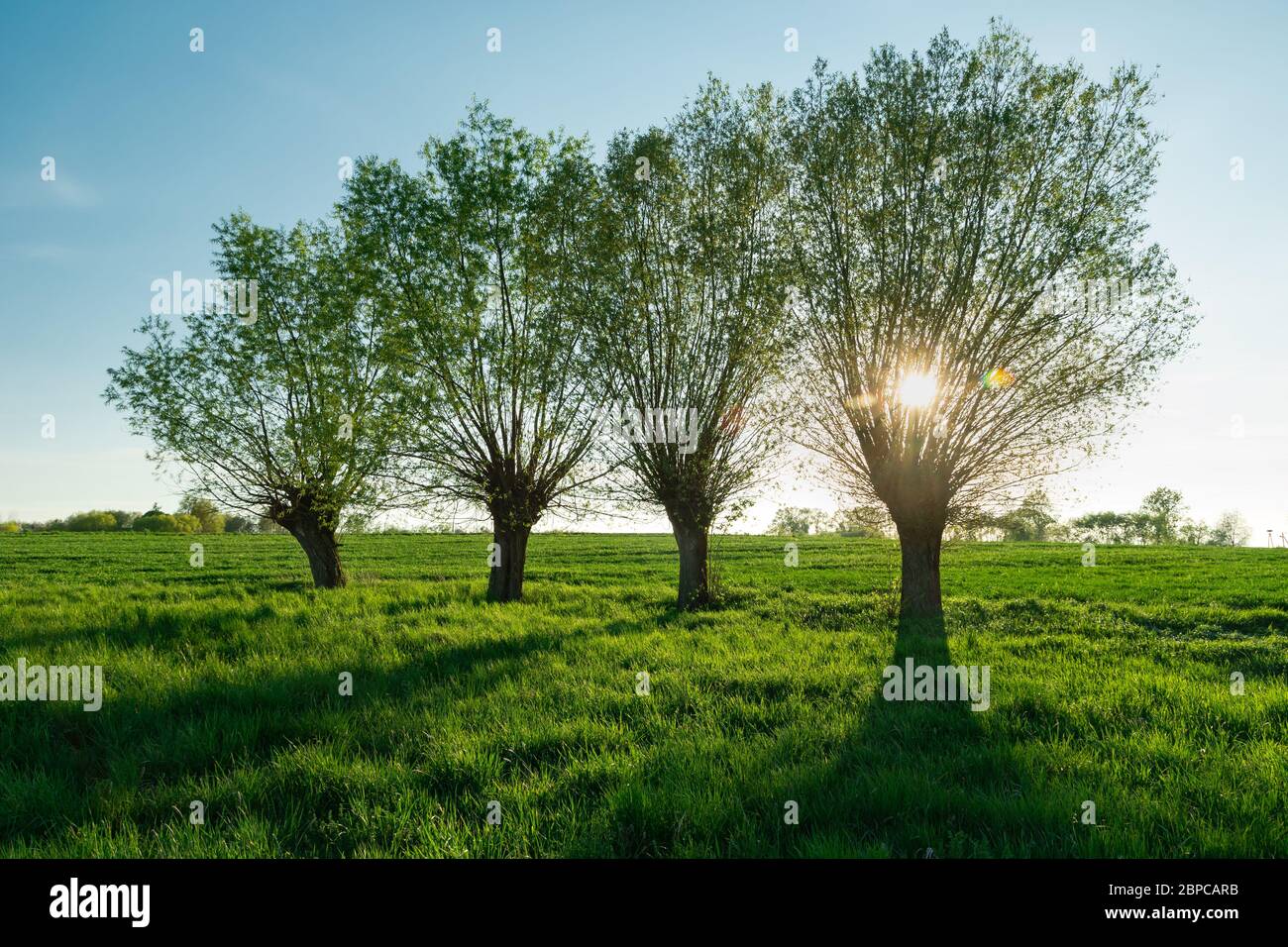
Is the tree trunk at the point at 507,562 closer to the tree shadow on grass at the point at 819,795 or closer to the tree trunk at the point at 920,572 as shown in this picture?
the tree trunk at the point at 920,572

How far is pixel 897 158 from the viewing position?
1381 centimetres

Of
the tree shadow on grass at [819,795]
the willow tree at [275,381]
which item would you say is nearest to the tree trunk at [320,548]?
the willow tree at [275,381]

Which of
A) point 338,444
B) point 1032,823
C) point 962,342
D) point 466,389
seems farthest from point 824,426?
point 338,444

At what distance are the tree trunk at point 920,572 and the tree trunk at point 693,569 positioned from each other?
494 centimetres

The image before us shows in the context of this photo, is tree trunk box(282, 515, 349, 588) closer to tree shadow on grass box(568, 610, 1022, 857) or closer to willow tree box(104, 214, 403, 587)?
willow tree box(104, 214, 403, 587)

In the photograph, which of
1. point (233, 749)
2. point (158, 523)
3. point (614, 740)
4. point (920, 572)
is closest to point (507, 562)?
point (920, 572)

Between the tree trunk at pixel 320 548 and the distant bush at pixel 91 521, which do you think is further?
the distant bush at pixel 91 521

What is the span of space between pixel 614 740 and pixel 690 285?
11.6 meters

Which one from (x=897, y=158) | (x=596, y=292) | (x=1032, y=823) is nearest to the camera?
(x=1032, y=823)

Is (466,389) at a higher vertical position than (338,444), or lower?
higher

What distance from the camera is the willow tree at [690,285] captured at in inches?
581
